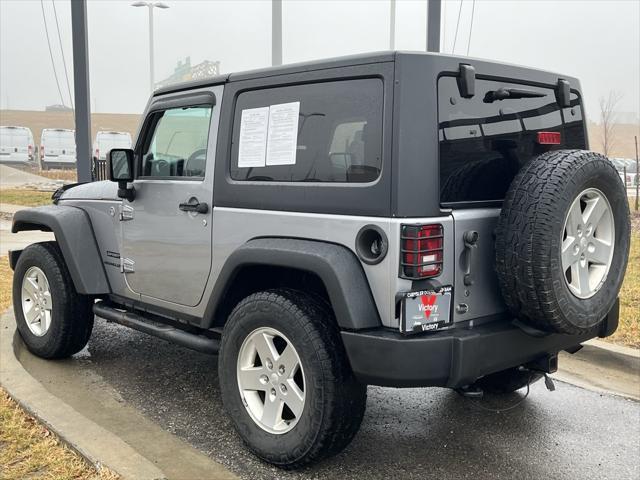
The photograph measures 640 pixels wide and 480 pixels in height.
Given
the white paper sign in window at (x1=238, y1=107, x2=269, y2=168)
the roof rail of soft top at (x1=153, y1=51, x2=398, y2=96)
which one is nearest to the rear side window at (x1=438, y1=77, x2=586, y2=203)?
the roof rail of soft top at (x1=153, y1=51, x2=398, y2=96)

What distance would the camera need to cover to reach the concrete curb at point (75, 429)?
289cm

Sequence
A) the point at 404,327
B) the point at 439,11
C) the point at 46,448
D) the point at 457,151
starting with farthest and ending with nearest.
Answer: the point at 439,11 → the point at 46,448 → the point at 457,151 → the point at 404,327

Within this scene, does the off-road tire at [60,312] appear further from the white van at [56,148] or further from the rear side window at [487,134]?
the white van at [56,148]

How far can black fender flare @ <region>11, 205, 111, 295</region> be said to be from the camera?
173 inches

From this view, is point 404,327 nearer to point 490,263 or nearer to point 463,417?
point 490,263

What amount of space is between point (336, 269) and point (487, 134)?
989 millimetres

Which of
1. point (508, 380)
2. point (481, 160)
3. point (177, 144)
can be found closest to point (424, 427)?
point (508, 380)

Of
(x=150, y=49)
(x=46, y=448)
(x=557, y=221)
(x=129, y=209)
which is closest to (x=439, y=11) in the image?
(x=129, y=209)

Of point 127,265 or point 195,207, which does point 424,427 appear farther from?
point 127,265

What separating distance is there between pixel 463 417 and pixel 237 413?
1.46m

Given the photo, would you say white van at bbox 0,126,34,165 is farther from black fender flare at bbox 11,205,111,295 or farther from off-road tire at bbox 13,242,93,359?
black fender flare at bbox 11,205,111,295

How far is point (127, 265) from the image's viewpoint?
426 cm

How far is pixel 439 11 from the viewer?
8.38m

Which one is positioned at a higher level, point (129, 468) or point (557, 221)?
point (557, 221)
